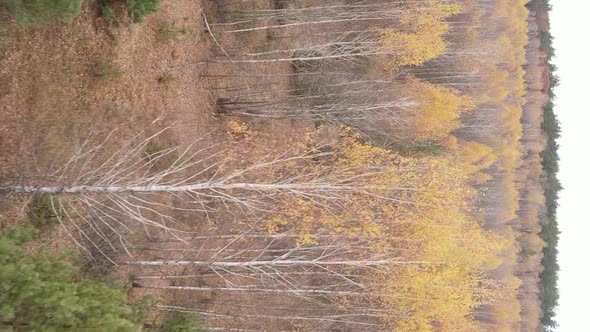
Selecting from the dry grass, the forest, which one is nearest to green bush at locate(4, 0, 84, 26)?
the forest

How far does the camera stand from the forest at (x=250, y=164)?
955 centimetres

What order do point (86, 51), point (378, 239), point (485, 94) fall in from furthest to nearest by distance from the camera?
point (485, 94), point (378, 239), point (86, 51)

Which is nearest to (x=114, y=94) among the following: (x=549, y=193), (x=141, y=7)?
(x=141, y=7)

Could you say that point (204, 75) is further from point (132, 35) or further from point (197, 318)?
point (197, 318)

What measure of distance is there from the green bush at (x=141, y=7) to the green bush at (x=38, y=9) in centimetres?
253

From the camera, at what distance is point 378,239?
45.2ft

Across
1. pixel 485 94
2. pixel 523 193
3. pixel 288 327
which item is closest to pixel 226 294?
pixel 288 327

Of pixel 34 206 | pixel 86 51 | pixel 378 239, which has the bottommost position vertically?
pixel 378 239

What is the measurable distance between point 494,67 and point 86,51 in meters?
16.5

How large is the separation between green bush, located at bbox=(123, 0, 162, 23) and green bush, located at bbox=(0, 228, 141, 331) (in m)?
5.69

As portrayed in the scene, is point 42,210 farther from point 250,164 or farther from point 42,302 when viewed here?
point 250,164

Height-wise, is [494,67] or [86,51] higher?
[86,51]

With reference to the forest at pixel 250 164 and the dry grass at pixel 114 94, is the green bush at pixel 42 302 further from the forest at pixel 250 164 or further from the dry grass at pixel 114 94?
the dry grass at pixel 114 94

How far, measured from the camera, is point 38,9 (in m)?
8.06
